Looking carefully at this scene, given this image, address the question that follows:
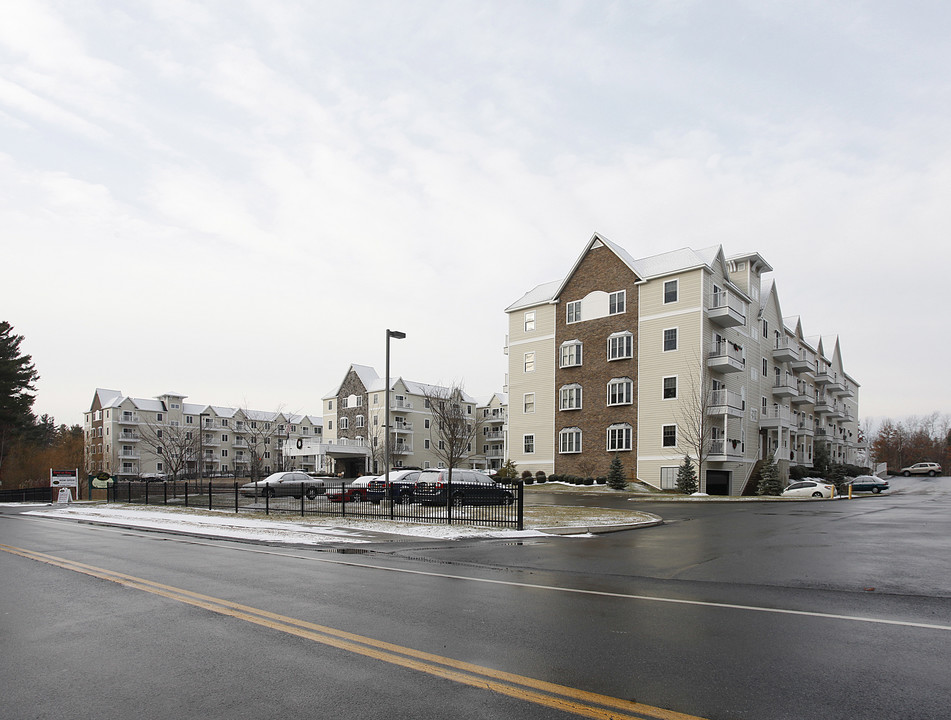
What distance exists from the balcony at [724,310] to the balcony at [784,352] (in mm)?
11111

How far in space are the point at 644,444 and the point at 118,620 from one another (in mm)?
42318

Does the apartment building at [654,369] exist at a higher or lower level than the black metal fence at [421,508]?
higher

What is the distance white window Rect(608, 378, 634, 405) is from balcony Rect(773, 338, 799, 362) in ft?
57.8

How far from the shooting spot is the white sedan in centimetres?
4062

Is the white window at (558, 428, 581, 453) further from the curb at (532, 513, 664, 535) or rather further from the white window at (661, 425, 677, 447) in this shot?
the curb at (532, 513, 664, 535)

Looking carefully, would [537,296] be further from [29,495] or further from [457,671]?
[457,671]


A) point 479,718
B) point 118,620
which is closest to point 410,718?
point 479,718

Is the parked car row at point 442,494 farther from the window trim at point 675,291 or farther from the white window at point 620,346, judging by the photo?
the window trim at point 675,291

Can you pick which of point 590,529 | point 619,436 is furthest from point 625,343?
point 590,529

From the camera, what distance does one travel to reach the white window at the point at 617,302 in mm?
49344

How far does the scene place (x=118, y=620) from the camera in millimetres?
7445

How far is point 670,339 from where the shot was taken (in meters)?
46.5

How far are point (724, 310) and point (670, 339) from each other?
3.99 metres

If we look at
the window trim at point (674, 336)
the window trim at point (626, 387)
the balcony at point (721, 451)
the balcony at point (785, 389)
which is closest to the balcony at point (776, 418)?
the balcony at point (785, 389)
